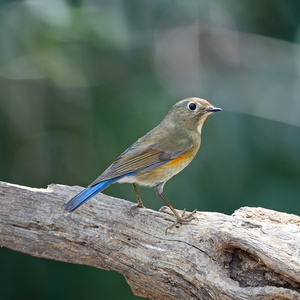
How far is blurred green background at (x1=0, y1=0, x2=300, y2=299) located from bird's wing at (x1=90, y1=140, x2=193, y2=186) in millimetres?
1695

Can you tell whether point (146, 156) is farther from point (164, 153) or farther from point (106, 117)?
point (106, 117)

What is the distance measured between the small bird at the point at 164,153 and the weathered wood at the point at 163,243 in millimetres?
198

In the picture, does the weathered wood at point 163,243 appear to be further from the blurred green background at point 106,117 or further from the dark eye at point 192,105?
the blurred green background at point 106,117

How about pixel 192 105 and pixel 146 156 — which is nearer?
pixel 146 156

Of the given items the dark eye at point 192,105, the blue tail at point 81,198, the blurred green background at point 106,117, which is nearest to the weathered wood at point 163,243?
the blue tail at point 81,198

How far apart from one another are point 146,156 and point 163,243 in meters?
0.75

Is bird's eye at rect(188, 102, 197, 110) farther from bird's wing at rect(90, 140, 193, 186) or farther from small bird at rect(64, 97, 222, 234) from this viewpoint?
bird's wing at rect(90, 140, 193, 186)

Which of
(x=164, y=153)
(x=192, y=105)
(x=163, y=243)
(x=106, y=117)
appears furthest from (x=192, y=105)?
(x=106, y=117)

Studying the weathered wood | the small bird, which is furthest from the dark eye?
the weathered wood

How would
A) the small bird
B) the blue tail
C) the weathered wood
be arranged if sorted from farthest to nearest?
the small bird < the blue tail < the weathered wood

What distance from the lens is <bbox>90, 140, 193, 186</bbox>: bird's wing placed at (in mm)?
4598

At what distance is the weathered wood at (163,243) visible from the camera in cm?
380

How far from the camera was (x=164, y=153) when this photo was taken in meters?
4.73

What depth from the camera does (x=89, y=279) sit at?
Answer: 6.37m
